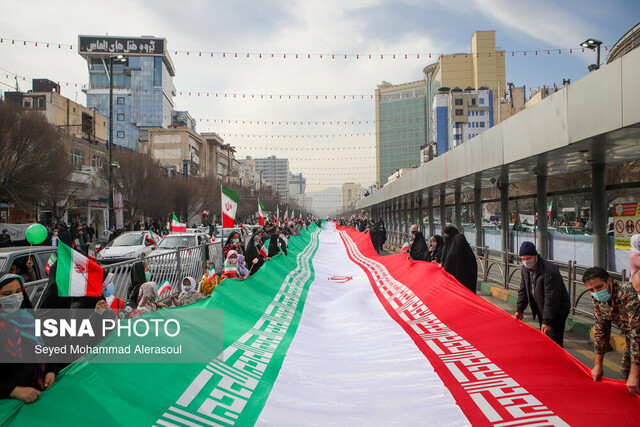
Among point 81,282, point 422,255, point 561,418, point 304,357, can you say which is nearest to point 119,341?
point 81,282

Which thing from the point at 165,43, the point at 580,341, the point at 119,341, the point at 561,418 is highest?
the point at 165,43

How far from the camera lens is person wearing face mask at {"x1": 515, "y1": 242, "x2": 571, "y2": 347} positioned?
526cm

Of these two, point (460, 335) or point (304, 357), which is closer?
point (304, 357)

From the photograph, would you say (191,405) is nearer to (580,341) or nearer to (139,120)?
(580,341)

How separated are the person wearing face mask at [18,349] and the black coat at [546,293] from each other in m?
5.10

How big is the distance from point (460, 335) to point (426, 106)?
149933 mm

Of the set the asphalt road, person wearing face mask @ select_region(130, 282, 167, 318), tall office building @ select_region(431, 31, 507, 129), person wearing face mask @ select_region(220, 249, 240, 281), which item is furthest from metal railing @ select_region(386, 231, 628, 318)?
tall office building @ select_region(431, 31, 507, 129)

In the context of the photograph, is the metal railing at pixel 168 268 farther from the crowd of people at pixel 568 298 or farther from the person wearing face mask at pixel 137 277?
the crowd of people at pixel 568 298

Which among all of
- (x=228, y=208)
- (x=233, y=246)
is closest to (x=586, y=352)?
(x=228, y=208)

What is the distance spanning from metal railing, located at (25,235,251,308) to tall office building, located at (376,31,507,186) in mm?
97969

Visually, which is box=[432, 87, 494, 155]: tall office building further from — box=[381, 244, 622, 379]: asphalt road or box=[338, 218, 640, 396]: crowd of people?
box=[381, 244, 622, 379]: asphalt road

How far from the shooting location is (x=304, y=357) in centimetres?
550

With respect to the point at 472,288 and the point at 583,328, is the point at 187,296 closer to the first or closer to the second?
the point at 472,288

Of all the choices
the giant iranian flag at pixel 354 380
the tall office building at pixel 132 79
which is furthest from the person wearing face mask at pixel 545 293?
the tall office building at pixel 132 79
